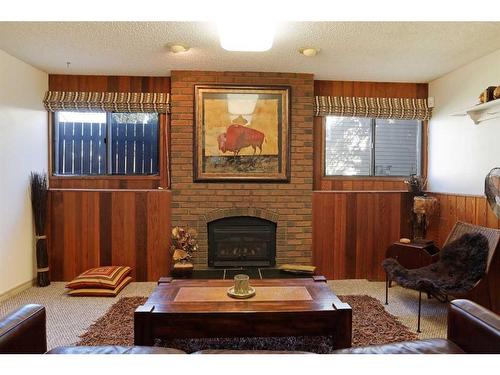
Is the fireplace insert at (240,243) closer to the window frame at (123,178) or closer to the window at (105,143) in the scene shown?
the window frame at (123,178)

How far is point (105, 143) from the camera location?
388 centimetres

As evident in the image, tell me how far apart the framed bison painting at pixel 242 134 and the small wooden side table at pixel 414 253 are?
1.39 meters

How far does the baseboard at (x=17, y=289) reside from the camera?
306 cm

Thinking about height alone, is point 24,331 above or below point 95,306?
above

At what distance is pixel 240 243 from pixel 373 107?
2.26 meters

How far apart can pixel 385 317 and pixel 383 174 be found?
198 cm

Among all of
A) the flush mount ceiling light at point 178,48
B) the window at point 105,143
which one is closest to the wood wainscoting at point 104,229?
the window at point 105,143

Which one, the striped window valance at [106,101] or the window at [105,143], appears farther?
the window at [105,143]

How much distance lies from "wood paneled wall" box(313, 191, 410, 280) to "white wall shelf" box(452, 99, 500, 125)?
1074mm

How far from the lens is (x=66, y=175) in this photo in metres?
3.86

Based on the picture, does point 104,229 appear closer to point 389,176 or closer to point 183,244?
point 183,244

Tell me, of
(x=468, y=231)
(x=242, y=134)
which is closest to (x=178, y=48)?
(x=242, y=134)
